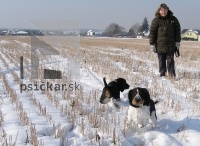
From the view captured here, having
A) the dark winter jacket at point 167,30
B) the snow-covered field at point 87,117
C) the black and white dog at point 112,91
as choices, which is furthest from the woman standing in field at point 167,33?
the black and white dog at point 112,91

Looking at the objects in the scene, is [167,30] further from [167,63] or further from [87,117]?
[87,117]

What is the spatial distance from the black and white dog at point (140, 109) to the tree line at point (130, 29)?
114930mm

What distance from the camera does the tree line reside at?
122m

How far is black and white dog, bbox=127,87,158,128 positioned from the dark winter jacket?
4.51 metres

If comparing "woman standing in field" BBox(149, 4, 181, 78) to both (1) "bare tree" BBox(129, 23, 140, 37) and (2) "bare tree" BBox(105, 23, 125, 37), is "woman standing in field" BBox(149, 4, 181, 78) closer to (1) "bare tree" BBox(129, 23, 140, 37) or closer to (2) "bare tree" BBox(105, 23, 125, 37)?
(2) "bare tree" BBox(105, 23, 125, 37)

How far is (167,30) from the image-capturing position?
30.2 ft

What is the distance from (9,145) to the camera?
411cm

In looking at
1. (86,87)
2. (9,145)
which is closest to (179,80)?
(86,87)

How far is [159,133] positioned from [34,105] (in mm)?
2696

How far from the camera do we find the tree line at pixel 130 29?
12175cm

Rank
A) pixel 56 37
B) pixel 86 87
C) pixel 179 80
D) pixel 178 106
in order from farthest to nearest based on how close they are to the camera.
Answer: pixel 56 37 → pixel 179 80 → pixel 86 87 → pixel 178 106

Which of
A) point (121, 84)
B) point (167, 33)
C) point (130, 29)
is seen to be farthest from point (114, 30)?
point (121, 84)

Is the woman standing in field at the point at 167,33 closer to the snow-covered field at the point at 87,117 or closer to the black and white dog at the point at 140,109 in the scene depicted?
the snow-covered field at the point at 87,117

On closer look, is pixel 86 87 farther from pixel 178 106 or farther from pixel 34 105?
pixel 178 106
